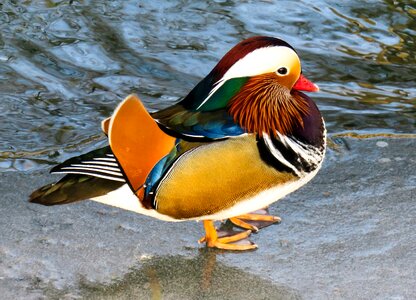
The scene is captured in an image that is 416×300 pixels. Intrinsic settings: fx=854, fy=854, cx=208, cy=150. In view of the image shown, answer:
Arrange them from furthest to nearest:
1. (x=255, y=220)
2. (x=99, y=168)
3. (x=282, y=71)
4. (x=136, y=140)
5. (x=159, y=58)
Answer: (x=159, y=58), (x=255, y=220), (x=282, y=71), (x=99, y=168), (x=136, y=140)

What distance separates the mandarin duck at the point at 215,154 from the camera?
3.38 m

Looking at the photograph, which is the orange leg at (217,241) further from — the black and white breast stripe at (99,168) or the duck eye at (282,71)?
the duck eye at (282,71)

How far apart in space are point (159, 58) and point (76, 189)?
8.88 ft

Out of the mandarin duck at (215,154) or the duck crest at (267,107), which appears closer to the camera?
the mandarin duck at (215,154)

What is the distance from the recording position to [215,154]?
3389 millimetres

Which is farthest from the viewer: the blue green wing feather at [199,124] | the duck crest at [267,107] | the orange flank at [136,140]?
the duck crest at [267,107]

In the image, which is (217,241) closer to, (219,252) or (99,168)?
(219,252)

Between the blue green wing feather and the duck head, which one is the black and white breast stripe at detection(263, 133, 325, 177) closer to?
the duck head

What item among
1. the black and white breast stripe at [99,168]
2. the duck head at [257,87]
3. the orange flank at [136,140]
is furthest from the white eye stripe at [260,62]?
the black and white breast stripe at [99,168]

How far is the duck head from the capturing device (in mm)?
3449

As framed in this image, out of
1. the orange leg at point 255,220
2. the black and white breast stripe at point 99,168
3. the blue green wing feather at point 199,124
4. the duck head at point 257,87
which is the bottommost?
the orange leg at point 255,220

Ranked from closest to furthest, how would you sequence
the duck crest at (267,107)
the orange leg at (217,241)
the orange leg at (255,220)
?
the duck crest at (267,107) < the orange leg at (217,241) < the orange leg at (255,220)

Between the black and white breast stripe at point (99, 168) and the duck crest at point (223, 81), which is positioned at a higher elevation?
the duck crest at point (223, 81)

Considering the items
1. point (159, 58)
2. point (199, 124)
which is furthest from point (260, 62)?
point (159, 58)
